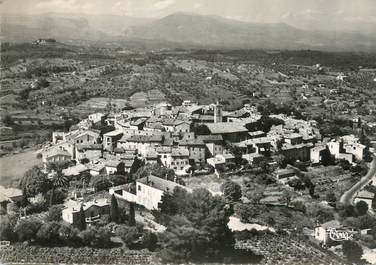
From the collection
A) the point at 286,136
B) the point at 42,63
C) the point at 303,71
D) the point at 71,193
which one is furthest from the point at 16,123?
the point at 303,71

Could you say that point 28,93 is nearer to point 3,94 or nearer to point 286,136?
point 3,94

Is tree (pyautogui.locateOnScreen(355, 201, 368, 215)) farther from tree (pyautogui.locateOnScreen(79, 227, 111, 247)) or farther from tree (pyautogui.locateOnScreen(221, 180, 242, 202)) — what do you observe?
tree (pyautogui.locateOnScreen(79, 227, 111, 247))

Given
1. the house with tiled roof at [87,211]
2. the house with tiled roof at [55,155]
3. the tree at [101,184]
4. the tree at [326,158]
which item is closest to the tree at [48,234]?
the house with tiled roof at [87,211]

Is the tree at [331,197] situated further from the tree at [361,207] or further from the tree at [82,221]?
the tree at [82,221]

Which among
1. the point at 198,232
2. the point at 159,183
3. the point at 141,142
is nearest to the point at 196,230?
the point at 198,232

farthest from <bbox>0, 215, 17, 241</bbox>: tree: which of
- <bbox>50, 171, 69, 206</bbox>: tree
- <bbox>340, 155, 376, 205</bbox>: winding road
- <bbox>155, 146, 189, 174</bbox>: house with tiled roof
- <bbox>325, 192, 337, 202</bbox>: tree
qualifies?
<bbox>340, 155, 376, 205</bbox>: winding road
